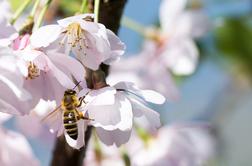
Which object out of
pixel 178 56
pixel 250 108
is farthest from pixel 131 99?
pixel 250 108

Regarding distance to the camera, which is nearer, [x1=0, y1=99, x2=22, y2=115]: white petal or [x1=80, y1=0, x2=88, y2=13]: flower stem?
[x1=0, y1=99, x2=22, y2=115]: white petal

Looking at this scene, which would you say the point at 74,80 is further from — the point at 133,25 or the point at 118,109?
the point at 133,25

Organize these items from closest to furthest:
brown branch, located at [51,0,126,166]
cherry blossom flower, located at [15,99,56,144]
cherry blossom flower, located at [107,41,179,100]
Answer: brown branch, located at [51,0,126,166] < cherry blossom flower, located at [15,99,56,144] < cherry blossom flower, located at [107,41,179,100]

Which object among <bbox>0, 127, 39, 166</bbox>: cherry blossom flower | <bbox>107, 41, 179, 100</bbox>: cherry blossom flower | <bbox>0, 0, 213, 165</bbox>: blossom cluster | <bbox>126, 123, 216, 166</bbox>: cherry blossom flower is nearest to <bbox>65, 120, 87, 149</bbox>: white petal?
<bbox>0, 0, 213, 165</bbox>: blossom cluster

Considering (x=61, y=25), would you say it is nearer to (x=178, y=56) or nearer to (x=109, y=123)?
(x=109, y=123)

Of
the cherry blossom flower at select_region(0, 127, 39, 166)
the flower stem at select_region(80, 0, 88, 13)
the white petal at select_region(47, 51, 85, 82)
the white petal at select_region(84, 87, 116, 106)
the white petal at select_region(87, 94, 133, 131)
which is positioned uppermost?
the flower stem at select_region(80, 0, 88, 13)

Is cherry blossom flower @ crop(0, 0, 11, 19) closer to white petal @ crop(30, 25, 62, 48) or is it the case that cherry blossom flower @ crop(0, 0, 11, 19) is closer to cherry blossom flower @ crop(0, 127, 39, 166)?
white petal @ crop(30, 25, 62, 48)
